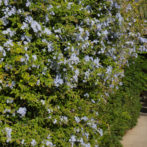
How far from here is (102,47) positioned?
13.3 ft

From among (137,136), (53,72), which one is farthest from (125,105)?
(53,72)

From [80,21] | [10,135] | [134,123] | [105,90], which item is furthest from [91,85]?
[134,123]

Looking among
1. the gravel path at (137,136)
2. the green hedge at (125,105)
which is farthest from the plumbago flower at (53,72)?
the gravel path at (137,136)

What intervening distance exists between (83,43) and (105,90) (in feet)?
3.00

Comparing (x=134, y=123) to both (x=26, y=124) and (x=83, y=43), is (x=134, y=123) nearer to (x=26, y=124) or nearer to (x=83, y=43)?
(x=83, y=43)

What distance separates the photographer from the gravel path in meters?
4.86

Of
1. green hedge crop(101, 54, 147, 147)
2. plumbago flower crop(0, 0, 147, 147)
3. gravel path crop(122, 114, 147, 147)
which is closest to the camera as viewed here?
plumbago flower crop(0, 0, 147, 147)

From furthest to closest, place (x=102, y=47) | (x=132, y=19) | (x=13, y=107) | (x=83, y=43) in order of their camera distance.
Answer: (x=132, y=19) → (x=102, y=47) → (x=83, y=43) → (x=13, y=107)

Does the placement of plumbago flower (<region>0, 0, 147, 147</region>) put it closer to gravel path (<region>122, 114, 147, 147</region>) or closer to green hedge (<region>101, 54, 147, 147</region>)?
green hedge (<region>101, 54, 147, 147</region>)

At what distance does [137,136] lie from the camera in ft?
17.0

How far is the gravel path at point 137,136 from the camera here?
486 cm

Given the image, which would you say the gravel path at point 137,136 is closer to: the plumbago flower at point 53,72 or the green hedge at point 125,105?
the green hedge at point 125,105

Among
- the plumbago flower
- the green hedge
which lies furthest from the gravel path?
the plumbago flower

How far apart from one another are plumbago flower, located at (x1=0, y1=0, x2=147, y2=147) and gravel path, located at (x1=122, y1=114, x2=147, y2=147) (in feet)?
3.47
